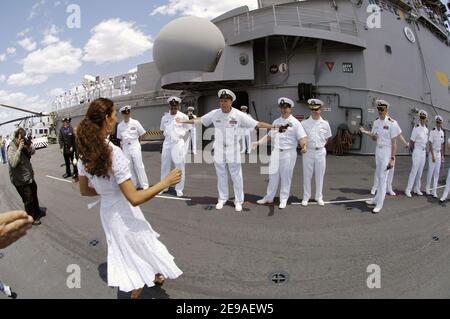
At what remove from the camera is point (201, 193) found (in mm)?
5398

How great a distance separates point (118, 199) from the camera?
191 centimetres

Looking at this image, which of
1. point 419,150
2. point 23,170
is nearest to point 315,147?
point 419,150

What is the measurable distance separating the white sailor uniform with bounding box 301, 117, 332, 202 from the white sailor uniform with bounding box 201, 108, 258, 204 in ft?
3.97

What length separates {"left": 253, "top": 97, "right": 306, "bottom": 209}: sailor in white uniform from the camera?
4.36m

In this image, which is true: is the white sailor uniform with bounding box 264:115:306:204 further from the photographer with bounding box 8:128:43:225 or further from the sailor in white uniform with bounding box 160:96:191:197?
the photographer with bounding box 8:128:43:225

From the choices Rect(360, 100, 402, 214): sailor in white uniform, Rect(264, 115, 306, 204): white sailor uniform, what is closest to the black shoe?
Rect(264, 115, 306, 204): white sailor uniform

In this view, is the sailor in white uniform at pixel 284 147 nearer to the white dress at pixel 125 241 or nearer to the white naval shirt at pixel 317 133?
the white naval shirt at pixel 317 133

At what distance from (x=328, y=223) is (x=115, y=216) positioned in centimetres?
306

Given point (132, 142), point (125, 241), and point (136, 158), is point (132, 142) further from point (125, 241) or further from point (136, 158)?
point (125, 241)

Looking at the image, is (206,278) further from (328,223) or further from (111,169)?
(328,223)

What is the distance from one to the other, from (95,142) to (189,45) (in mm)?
9341

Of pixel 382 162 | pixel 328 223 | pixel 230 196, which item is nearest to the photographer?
pixel 328 223

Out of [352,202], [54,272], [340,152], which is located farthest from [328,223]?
Answer: [340,152]
